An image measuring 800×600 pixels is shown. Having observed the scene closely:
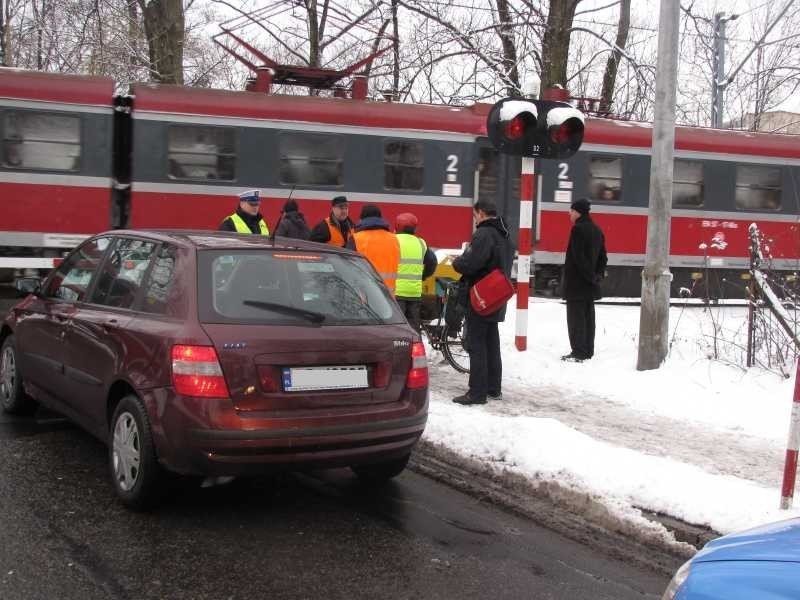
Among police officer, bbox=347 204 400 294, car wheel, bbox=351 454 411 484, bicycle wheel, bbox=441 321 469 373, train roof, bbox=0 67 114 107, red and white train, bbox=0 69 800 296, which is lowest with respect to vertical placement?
car wheel, bbox=351 454 411 484

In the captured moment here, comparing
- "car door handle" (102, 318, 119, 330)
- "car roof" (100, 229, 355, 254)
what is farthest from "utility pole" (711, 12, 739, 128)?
"car door handle" (102, 318, 119, 330)

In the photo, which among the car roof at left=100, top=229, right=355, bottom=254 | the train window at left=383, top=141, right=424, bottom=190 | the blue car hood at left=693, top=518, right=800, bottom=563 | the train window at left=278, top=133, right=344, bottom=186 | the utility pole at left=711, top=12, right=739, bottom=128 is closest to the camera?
the blue car hood at left=693, top=518, right=800, bottom=563

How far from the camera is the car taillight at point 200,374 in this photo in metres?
4.22

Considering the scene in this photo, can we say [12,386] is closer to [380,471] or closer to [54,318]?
[54,318]

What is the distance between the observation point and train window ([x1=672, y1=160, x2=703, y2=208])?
15492 millimetres

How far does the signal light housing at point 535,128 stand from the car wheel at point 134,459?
19.0 ft

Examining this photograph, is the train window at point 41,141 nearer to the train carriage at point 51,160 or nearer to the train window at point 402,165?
the train carriage at point 51,160

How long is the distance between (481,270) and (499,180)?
25.6 ft

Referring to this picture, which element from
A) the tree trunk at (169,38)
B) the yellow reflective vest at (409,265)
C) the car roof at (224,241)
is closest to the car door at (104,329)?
the car roof at (224,241)

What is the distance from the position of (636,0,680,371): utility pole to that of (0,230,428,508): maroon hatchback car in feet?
14.3

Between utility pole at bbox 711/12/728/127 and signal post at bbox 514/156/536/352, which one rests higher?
utility pole at bbox 711/12/728/127

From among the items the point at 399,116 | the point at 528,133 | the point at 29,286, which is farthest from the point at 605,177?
the point at 29,286

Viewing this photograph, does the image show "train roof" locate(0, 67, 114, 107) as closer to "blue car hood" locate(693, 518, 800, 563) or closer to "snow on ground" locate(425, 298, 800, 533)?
"snow on ground" locate(425, 298, 800, 533)

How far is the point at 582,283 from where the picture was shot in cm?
936
